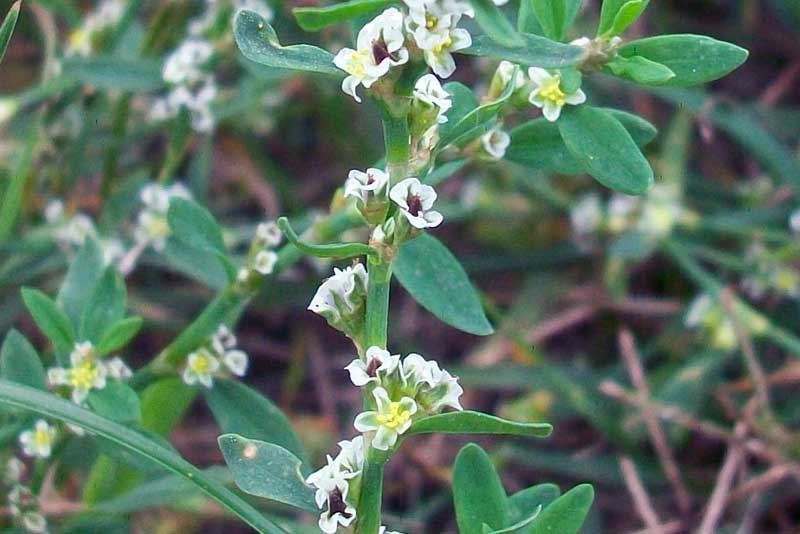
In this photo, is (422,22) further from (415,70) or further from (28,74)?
(28,74)

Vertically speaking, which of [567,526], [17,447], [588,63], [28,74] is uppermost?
[588,63]

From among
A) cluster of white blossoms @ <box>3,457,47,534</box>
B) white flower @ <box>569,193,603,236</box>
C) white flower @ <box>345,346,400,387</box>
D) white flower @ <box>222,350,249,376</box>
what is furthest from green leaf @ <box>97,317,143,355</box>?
white flower @ <box>569,193,603,236</box>

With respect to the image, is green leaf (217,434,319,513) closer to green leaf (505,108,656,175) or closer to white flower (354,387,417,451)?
white flower (354,387,417,451)

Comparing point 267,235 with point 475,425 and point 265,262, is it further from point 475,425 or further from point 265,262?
point 475,425

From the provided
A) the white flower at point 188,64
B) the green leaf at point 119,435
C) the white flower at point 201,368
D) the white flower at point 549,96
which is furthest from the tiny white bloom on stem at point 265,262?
the white flower at point 188,64

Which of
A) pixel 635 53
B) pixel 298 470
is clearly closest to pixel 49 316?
pixel 298 470

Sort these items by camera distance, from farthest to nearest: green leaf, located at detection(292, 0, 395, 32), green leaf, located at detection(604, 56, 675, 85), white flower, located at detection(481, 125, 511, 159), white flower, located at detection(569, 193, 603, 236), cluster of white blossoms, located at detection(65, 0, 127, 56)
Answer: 1. white flower, located at detection(569, 193, 603, 236)
2. cluster of white blossoms, located at detection(65, 0, 127, 56)
3. white flower, located at detection(481, 125, 511, 159)
4. green leaf, located at detection(604, 56, 675, 85)
5. green leaf, located at detection(292, 0, 395, 32)
